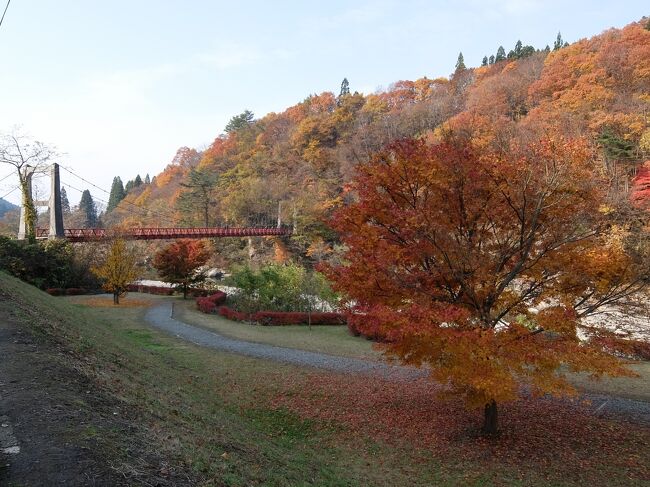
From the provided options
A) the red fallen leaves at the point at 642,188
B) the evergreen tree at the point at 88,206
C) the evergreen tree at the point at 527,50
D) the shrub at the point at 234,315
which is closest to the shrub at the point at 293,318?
the shrub at the point at 234,315

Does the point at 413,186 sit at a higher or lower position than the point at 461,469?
higher

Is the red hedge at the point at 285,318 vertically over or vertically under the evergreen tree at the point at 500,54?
under

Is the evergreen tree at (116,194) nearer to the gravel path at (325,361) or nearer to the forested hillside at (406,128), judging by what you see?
the forested hillside at (406,128)

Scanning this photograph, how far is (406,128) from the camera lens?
6353cm

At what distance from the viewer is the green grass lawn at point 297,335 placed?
18.2 metres

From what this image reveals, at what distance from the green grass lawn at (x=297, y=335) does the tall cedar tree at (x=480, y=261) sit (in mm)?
8234

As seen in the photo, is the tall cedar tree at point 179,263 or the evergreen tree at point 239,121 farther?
the evergreen tree at point 239,121

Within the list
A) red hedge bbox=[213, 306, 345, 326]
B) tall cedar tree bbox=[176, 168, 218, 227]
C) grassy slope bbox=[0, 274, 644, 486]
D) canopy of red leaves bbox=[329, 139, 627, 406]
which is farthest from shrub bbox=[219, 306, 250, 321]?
tall cedar tree bbox=[176, 168, 218, 227]

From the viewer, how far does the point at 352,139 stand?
66688mm

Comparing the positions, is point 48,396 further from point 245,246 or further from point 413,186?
point 245,246

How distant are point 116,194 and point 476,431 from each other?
370ft

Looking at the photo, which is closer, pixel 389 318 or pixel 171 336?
pixel 389 318

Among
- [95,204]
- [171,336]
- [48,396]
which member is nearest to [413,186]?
[48,396]

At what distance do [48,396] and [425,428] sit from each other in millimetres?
7356
